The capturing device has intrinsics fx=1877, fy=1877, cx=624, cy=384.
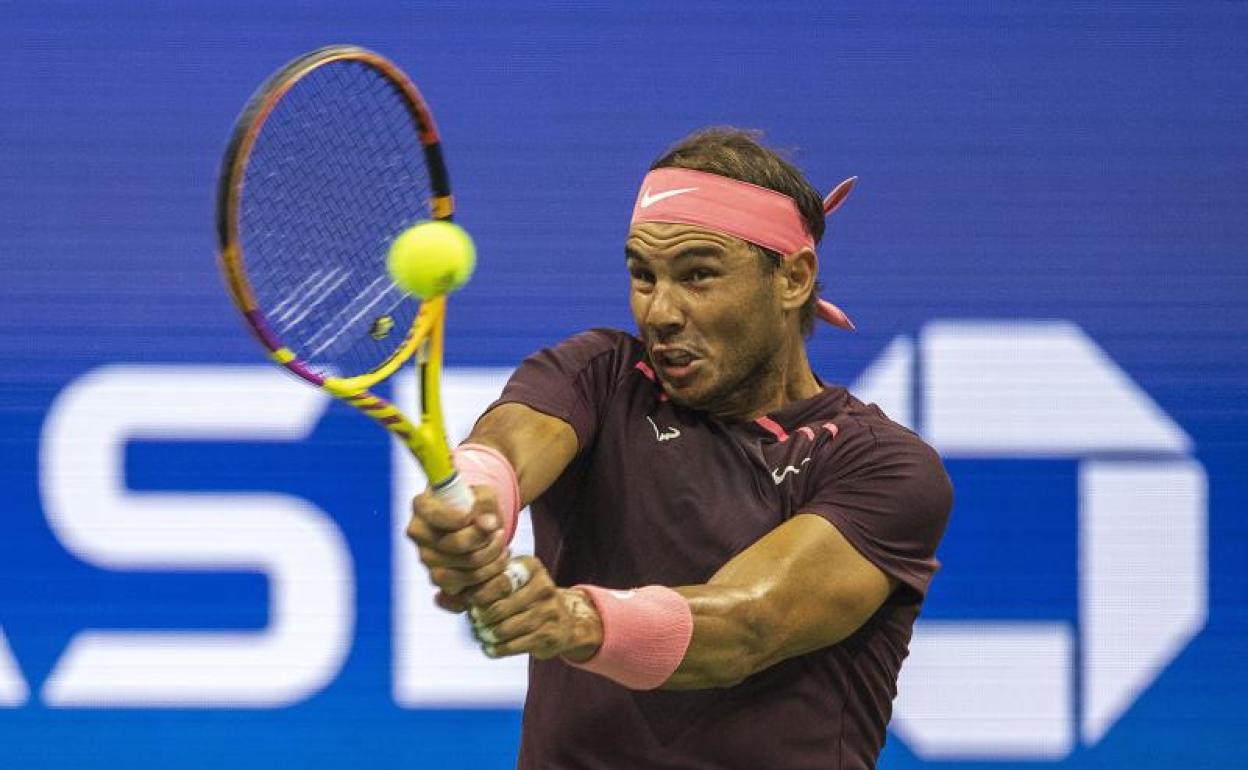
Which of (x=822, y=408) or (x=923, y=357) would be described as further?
(x=923, y=357)

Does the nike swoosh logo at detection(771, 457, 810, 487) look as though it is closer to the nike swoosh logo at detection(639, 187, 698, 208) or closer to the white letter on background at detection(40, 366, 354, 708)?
the nike swoosh logo at detection(639, 187, 698, 208)

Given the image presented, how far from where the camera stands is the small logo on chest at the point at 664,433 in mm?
2551

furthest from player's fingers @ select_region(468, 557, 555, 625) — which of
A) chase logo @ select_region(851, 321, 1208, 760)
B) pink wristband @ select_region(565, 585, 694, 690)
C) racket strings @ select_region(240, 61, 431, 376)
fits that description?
chase logo @ select_region(851, 321, 1208, 760)

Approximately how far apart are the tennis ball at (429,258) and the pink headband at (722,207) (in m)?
0.66

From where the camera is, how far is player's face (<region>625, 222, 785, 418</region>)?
253 centimetres

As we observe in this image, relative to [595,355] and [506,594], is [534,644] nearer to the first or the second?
[506,594]

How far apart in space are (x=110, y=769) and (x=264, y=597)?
465mm

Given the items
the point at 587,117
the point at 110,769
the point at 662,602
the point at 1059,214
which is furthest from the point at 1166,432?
the point at 110,769

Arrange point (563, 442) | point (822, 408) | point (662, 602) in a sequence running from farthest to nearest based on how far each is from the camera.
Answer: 1. point (822, 408)
2. point (563, 442)
3. point (662, 602)

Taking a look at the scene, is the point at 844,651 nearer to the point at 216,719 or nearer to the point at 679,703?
the point at 679,703

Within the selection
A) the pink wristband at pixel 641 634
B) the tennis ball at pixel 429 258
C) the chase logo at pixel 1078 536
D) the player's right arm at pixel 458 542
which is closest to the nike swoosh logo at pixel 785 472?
the pink wristband at pixel 641 634

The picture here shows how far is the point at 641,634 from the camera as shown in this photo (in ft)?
6.96

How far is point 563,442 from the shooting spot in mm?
2455

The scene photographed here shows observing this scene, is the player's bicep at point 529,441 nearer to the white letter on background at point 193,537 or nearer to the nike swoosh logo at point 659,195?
the nike swoosh logo at point 659,195
